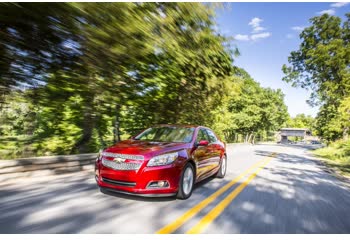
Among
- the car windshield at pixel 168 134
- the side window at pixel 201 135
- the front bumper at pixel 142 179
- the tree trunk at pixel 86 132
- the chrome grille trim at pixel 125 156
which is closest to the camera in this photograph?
the front bumper at pixel 142 179

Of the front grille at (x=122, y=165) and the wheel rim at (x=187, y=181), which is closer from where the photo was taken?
the front grille at (x=122, y=165)

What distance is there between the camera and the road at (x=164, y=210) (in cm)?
395

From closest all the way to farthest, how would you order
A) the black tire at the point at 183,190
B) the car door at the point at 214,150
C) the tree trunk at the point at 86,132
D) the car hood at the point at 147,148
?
the car hood at the point at 147,148 → the black tire at the point at 183,190 → the car door at the point at 214,150 → the tree trunk at the point at 86,132

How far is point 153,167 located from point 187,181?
1061mm

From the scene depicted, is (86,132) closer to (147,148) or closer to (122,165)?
(147,148)

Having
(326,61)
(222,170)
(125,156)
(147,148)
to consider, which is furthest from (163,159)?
(326,61)

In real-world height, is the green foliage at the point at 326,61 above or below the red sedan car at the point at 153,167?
above

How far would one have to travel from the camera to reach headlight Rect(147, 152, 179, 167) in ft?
16.3

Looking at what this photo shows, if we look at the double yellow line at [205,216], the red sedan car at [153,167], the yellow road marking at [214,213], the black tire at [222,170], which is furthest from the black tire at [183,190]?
the black tire at [222,170]

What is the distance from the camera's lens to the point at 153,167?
195 inches

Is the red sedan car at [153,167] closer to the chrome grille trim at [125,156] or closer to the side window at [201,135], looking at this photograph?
the chrome grille trim at [125,156]

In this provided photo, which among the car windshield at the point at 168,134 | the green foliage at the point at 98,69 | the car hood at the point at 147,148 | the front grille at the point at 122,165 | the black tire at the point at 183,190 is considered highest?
the green foliage at the point at 98,69

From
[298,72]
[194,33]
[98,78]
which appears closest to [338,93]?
[298,72]

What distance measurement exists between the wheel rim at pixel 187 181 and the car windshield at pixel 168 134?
74 cm
